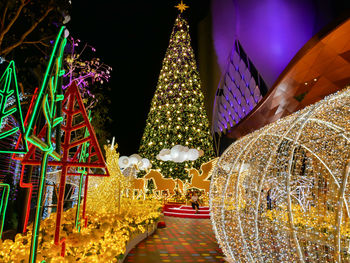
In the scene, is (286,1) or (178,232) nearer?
(178,232)

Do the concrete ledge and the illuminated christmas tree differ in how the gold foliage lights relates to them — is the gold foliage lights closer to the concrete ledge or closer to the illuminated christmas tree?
the concrete ledge

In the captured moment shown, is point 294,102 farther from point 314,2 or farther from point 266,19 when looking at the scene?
point 266,19

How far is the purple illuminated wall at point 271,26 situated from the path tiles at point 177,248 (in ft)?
31.9

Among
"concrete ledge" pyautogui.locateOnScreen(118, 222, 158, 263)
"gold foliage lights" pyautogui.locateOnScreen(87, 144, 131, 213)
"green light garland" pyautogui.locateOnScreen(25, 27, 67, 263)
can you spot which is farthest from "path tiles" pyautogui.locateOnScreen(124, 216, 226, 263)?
"green light garland" pyautogui.locateOnScreen(25, 27, 67, 263)

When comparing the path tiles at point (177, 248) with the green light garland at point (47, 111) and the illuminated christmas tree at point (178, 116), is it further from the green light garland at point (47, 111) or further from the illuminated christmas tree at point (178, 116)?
the illuminated christmas tree at point (178, 116)

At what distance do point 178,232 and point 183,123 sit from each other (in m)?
7.92

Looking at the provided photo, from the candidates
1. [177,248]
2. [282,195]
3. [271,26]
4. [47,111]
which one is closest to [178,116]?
[271,26]

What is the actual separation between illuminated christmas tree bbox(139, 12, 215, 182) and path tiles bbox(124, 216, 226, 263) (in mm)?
6761

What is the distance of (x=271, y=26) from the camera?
15508 millimetres

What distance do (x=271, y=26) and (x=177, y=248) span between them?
14475 mm

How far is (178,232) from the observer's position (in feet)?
24.0

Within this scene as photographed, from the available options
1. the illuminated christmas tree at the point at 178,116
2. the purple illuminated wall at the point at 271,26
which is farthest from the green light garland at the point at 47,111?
the illuminated christmas tree at the point at 178,116

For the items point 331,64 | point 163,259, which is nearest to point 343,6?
point 331,64

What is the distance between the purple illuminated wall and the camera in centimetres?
1209
